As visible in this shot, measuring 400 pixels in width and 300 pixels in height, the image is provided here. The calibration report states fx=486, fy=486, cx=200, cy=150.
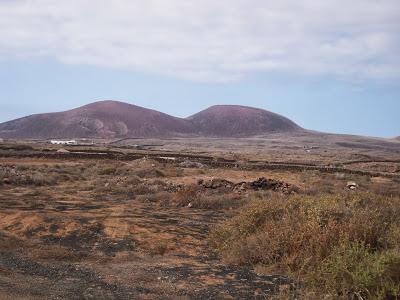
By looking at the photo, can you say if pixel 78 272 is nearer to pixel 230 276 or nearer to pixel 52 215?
pixel 230 276

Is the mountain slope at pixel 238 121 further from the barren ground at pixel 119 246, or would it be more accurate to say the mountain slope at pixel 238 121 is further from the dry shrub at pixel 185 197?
the barren ground at pixel 119 246

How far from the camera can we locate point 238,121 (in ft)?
555

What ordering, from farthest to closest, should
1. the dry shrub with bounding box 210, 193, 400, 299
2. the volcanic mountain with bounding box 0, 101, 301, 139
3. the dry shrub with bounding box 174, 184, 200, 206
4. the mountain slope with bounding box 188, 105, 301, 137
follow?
the mountain slope with bounding box 188, 105, 301, 137
the volcanic mountain with bounding box 0, 101, 301, 139
the dry shrub with bounding box 174, 184, 200, 206
the dry shrub with bounding box 210, 193, 400, 299

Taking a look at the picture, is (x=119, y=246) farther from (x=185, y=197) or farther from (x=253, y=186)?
(x=253, y=186)

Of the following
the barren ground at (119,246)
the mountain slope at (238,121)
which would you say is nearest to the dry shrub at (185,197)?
the barren ground at (119,246)

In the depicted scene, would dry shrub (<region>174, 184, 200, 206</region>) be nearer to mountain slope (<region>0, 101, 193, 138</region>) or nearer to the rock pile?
the rock pile

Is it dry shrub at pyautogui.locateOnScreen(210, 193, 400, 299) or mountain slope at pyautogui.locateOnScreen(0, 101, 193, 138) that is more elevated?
mountain slope at pyautogui.locateOnScreen(0, 101, 193, 138)

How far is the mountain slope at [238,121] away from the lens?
163 metres

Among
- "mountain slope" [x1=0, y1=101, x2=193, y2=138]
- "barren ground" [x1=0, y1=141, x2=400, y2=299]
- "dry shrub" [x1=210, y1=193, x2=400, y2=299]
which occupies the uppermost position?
"mountain slope" [x1=0, y1=101, x2=193, y2=138]

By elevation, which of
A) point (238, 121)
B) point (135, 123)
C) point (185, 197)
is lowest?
point (185, 197)

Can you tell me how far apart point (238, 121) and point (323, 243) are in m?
162

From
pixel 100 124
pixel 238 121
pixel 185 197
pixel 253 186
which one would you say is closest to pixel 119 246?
pixel 185 197

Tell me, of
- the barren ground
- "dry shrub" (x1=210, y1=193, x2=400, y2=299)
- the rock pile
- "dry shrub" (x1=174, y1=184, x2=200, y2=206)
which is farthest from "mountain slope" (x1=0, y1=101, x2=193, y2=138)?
"dry shrub" (x1=210, y1=193, x2=400, y2=299)

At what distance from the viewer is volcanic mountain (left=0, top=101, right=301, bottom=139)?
141375 millimetres
